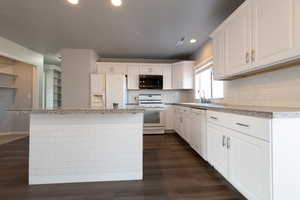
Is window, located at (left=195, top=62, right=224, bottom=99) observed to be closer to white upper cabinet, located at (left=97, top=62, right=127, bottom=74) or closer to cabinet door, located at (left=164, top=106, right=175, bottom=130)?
cabinet door, located at (left=164, top=106, right=175, bottom=130)

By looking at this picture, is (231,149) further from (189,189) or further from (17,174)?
(17,174)

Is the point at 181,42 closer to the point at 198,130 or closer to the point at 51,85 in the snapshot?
the point at 198,130

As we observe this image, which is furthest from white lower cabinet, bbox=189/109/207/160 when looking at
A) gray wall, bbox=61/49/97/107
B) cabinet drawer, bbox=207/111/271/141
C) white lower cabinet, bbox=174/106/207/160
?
gray wall, bbox=61/49/97/107

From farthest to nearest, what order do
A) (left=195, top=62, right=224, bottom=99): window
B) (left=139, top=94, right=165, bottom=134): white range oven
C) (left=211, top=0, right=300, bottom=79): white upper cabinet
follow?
(left=139, top=94, right=165, bottom=134): white range oven, (left=195, top=62, right=224, bottom=99): window, (left=211, top=0, right=300, bottom=79): white upper cabinet

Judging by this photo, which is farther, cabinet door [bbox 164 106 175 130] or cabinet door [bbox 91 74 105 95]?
cabinet door [bbox 164 106 175 130]

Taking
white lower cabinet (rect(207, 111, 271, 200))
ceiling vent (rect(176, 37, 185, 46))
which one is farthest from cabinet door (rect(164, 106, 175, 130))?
white lower cabinet (rect(207, 111, 271, 200))

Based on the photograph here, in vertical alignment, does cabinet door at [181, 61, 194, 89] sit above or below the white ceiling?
below

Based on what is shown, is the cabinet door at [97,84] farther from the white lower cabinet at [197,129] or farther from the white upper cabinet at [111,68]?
the white lower cabinet at [197,129]

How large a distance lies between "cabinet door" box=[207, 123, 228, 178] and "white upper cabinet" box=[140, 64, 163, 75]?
121 inches

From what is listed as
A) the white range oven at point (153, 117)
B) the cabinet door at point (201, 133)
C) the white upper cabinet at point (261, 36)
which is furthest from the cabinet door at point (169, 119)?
the white upper cabinet at point (261, 36)

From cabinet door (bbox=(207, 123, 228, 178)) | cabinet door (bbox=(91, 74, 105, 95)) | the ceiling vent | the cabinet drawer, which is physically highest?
the ceiling vent

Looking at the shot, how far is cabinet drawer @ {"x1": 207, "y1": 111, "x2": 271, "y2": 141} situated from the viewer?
1248 mm

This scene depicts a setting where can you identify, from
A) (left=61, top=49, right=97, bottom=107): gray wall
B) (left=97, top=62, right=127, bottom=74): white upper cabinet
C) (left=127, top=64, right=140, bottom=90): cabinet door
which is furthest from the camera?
(left=127, top=64, right=140, bottom=90): cabinet door

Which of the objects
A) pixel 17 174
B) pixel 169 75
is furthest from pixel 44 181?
pixel 169 75
